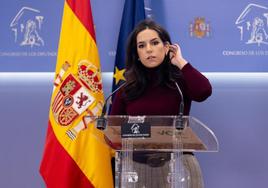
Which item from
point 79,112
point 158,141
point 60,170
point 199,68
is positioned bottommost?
point 60,170

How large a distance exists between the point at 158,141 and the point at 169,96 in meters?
0.44

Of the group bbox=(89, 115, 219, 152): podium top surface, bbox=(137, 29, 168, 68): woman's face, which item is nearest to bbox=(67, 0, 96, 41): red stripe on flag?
bbox=(137, 29, 168, 68): woman's face

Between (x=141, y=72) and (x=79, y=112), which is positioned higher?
(x=141, y=72)

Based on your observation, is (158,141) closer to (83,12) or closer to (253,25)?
(83,12)

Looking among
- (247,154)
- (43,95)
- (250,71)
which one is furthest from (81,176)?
(250,71)

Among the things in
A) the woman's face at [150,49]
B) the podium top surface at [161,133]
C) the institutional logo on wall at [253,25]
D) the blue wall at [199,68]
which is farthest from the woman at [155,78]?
the institutional logo on wall at [253,25]

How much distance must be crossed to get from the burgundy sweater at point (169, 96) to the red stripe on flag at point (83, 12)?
976 mm

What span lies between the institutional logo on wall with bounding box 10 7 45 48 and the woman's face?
Answer: 138 centimetres

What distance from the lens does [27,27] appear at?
10.5ft

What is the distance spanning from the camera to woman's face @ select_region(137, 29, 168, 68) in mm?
1921

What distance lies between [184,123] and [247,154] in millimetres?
1677

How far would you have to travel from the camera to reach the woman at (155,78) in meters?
1.87

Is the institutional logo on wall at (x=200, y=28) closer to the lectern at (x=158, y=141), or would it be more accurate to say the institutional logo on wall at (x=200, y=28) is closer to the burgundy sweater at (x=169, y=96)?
the burgundy sweater at (x=169, y=96)

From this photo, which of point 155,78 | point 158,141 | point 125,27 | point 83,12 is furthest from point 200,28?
point 158,141
